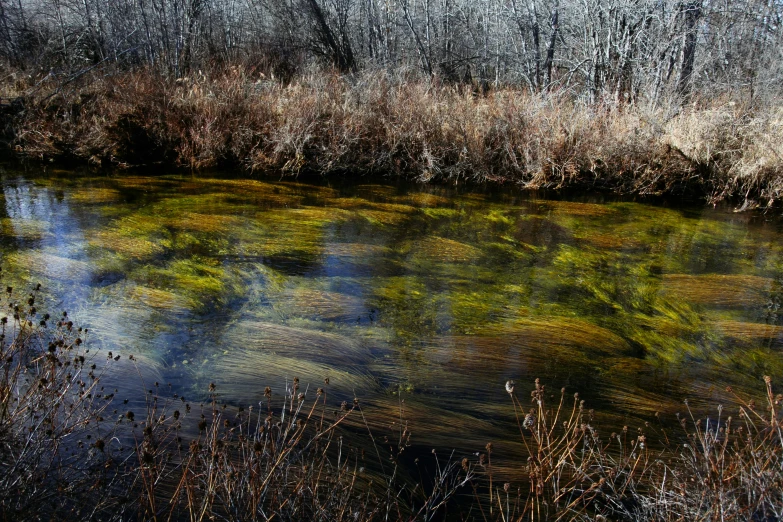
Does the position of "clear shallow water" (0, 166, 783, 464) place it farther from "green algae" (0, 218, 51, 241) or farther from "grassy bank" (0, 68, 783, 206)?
"grassy bank" (0, 68, 783, 206)

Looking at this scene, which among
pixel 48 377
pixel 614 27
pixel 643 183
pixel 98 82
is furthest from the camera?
pixel 614 27

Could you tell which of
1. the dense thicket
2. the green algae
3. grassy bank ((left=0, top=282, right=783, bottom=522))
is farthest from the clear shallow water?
the dense thicket

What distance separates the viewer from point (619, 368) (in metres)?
4.26

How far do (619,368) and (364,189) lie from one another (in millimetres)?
6807

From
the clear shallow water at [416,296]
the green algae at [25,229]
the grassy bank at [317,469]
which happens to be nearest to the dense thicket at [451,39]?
the clear shallow water at [416,296]

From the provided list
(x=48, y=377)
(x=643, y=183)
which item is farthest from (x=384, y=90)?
(x=48, y=377)

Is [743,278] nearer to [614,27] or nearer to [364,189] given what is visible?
[364,189]

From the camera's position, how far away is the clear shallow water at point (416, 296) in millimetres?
3959

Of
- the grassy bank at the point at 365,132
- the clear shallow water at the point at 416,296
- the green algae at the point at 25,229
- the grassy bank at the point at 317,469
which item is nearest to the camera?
the grassy bank at the point at 317,469

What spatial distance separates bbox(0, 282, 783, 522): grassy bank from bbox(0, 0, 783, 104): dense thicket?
9.39 m

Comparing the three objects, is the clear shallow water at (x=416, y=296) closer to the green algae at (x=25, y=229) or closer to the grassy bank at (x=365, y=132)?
the green algae at (x=25, y=229)

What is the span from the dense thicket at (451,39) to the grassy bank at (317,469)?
9.39m

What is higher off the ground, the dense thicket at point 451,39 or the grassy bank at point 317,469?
the dense thicket at point 451,39

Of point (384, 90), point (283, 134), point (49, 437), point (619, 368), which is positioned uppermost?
point (384, 90)
